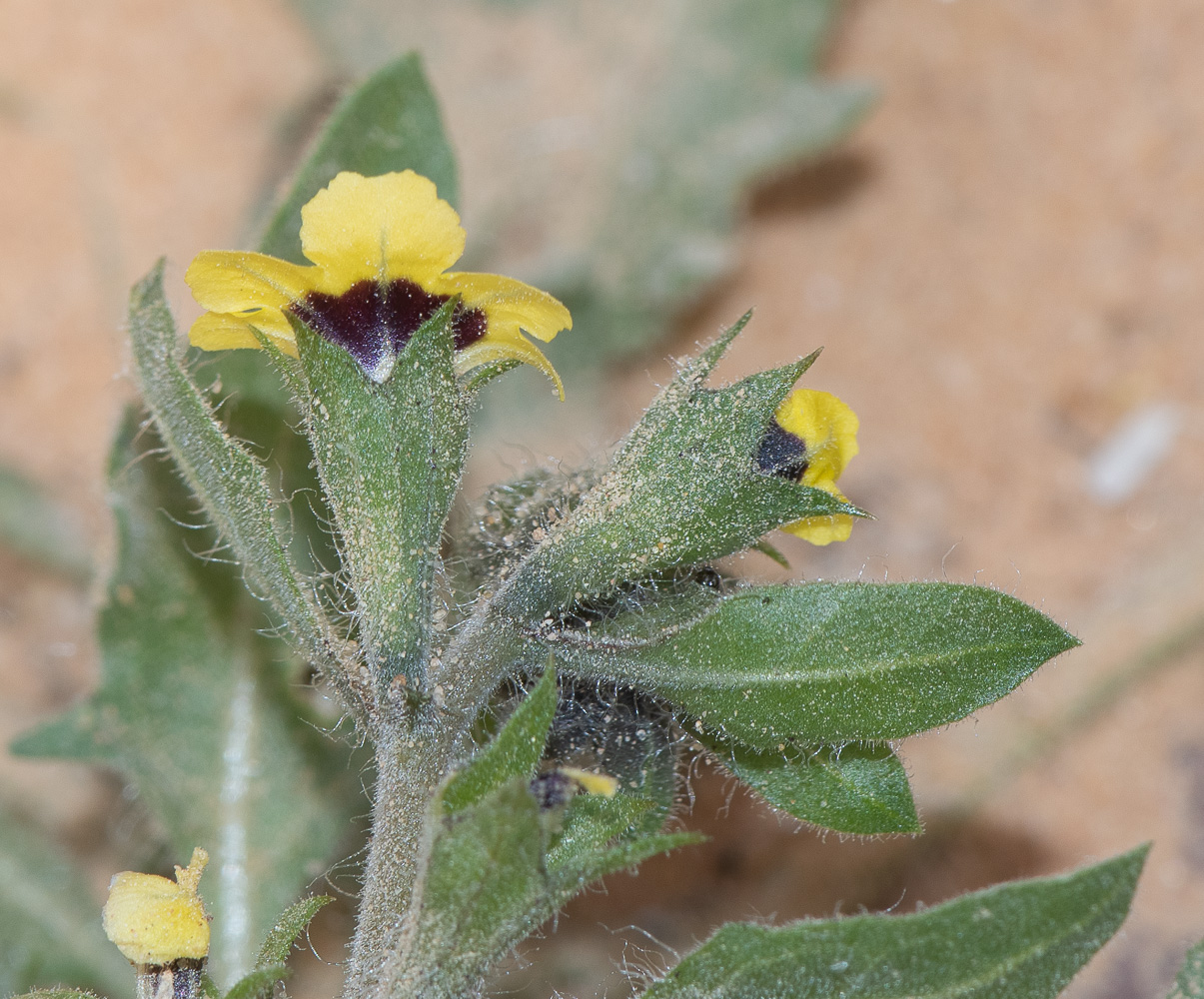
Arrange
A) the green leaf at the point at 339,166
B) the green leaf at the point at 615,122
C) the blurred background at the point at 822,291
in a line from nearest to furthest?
the green leaf at the point at 339,166 → the blurred background at the point at 822,291 → the green leaf at the point at 615,122

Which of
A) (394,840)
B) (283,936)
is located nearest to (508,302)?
(394,840)

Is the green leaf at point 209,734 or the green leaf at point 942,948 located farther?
the green leaf at point 209,734

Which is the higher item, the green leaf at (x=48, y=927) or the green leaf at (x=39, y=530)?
the green leaf at (x=39, y=530)

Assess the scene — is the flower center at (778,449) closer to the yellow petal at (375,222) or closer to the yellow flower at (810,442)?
the yellow flower at (810,442)

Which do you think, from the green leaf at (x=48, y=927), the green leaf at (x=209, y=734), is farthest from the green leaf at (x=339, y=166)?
the green leaf at (x=48, y=927)

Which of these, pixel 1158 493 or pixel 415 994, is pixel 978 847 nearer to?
pixel 1158 493

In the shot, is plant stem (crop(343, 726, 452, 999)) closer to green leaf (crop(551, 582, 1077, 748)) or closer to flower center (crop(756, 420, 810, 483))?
green leaf (crop(551, 582, 1077, 748))

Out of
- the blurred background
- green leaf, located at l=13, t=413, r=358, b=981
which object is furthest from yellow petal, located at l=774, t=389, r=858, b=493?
the blurred background

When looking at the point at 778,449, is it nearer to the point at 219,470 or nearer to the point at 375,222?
the point at 375,222
